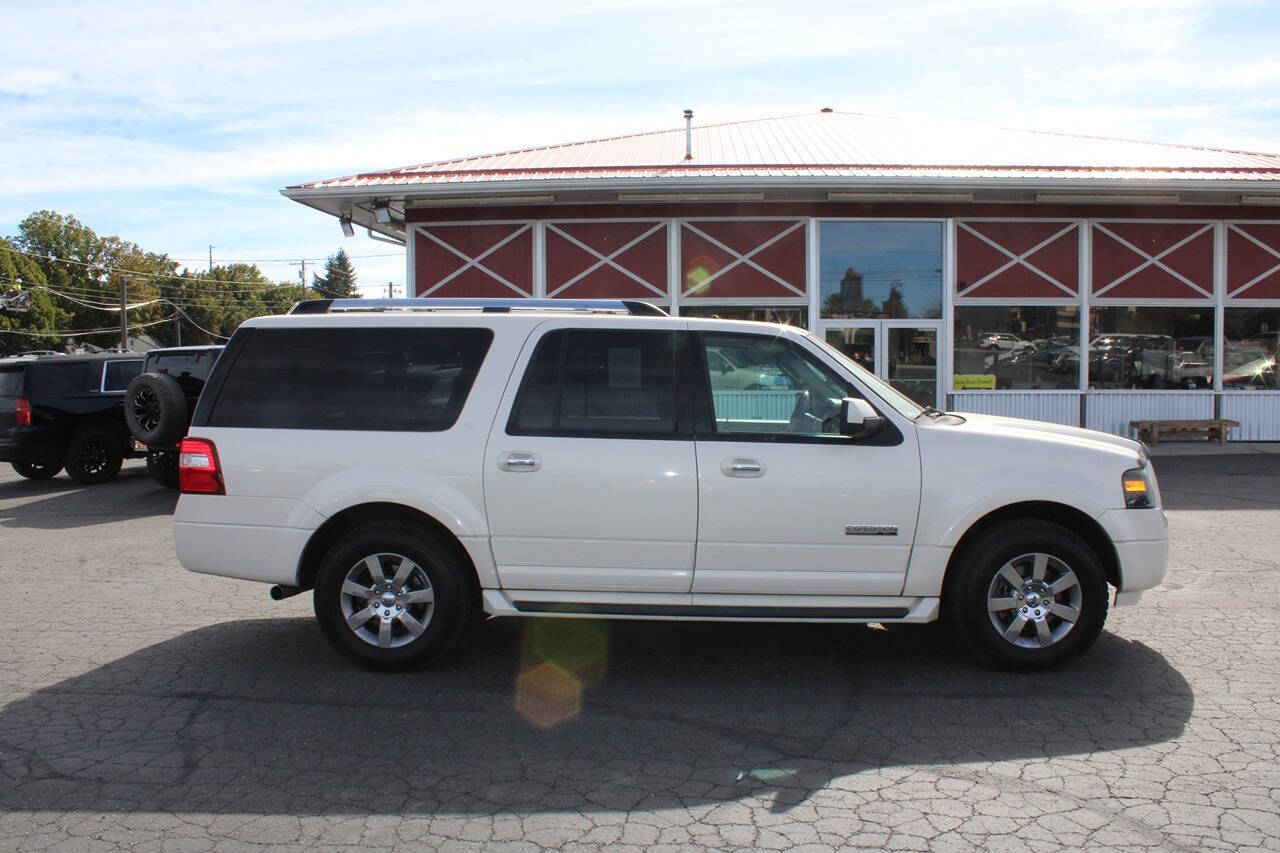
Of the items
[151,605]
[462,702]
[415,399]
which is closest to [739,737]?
[462,702]

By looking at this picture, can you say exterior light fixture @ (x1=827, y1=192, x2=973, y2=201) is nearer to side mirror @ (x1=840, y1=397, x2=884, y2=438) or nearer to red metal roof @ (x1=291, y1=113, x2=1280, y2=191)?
red metal roof @ (x1=291, y1=113, x2=1280, y2=191)

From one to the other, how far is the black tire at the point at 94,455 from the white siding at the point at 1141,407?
15178mm

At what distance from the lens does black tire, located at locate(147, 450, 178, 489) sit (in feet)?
41.8

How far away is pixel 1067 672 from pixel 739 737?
2013mm

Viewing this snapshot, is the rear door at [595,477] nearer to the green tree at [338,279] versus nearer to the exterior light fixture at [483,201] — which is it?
the exterior light fixture at [483,201]

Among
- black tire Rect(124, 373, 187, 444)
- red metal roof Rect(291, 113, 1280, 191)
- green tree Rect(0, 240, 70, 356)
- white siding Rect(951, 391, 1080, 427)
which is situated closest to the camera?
black tire Rect(124, 373, 187, 444)

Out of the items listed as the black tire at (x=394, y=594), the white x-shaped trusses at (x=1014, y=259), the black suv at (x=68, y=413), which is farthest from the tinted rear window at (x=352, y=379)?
the white x-shaped trusses at (x=1014, y=259)

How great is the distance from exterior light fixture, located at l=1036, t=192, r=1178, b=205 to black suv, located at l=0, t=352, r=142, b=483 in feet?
46.6

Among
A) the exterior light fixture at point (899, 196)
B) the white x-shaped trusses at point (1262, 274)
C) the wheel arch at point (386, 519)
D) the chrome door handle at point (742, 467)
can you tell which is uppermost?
the exterior light fixture at point (899, 196)

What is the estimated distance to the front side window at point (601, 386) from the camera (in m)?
5.30

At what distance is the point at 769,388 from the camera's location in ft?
18.0

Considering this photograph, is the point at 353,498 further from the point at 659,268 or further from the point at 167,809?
the point at 659,268

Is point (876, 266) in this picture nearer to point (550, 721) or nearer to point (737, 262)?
point (737, 262)

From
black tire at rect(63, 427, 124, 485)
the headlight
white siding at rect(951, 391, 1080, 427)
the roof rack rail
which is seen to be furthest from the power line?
the headlight
